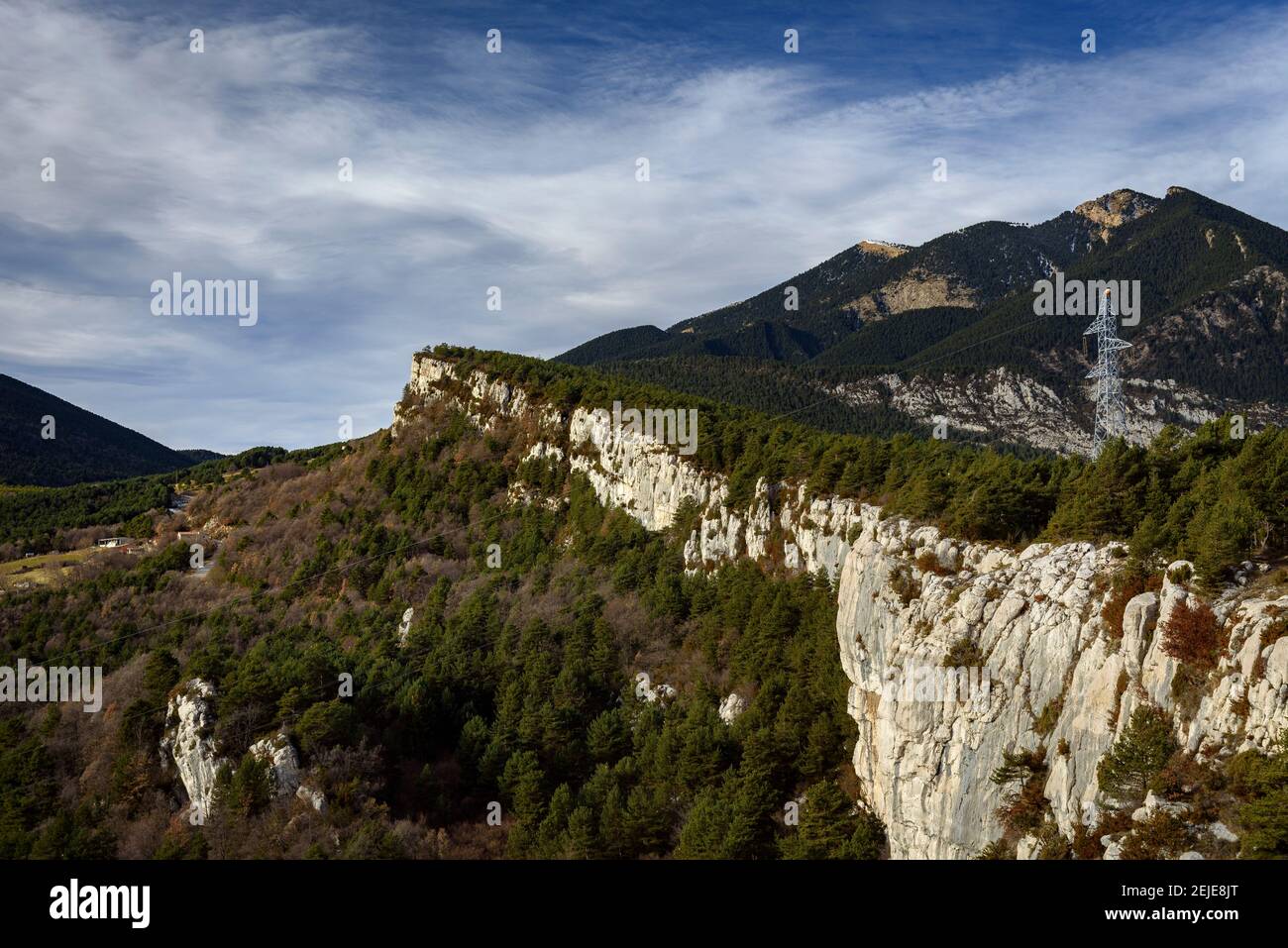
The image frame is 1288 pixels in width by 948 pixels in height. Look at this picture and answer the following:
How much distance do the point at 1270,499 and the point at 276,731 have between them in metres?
48.7

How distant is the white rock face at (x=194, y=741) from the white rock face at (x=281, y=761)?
3.22 m

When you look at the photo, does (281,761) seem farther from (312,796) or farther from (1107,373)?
(1107,373)

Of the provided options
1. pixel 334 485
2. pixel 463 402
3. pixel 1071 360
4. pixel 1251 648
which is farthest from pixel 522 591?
pixel 1071 360

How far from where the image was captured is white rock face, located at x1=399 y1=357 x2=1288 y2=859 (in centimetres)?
2022

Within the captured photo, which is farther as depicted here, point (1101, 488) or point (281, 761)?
point (281, 761)

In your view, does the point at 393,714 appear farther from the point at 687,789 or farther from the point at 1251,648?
the point at 1251,648

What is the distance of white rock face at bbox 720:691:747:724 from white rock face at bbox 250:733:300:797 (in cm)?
2490

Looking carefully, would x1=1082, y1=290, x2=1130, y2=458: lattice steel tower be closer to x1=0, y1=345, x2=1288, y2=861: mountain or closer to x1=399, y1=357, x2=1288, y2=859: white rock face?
x1=0, y1=345, x2=1288, y2=861: mountain

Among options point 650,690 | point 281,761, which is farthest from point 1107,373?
point 281,761

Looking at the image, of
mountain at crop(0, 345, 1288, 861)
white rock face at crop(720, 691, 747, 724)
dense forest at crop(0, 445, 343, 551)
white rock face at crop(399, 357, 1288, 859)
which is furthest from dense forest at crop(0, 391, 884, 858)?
dense forest at crop(0, 445, 343, 551)

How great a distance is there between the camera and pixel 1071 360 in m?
184

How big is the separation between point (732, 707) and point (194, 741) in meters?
32.4

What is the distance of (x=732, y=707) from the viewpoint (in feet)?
159

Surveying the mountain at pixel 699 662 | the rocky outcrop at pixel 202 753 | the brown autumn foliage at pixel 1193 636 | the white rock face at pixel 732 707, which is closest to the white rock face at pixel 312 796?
the rocky outcrop at pixel 202 753
